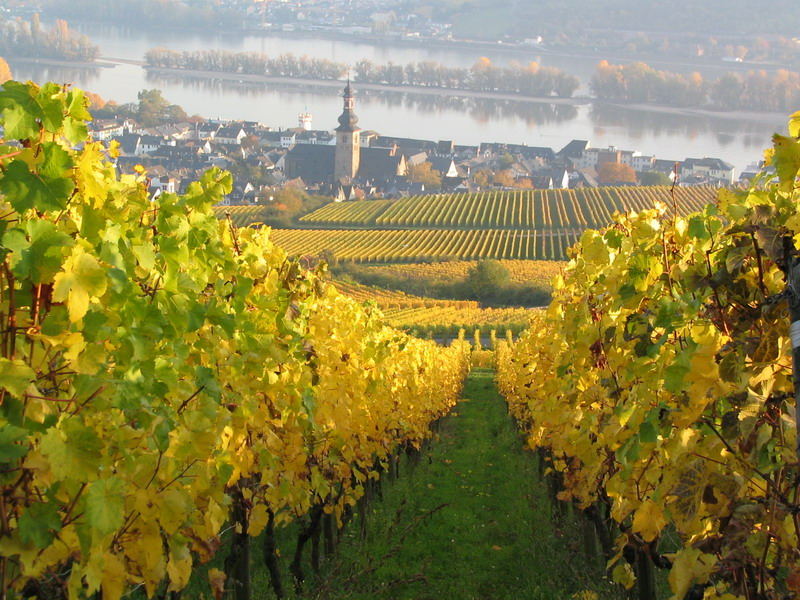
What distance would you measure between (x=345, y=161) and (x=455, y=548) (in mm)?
109606

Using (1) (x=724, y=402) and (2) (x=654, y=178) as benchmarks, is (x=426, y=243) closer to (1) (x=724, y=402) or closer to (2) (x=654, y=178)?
(2) (x=654, y=178)

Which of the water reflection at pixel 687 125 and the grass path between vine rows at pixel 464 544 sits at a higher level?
the grass path between vine rows at pixel 464 544

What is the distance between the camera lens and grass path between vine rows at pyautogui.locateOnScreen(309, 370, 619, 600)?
23.4 ft

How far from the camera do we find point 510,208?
279ft

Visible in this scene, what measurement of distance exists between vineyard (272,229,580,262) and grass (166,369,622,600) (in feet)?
174

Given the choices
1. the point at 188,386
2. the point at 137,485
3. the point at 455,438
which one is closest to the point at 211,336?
the point at 188,386

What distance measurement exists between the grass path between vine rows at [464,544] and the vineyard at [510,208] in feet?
214

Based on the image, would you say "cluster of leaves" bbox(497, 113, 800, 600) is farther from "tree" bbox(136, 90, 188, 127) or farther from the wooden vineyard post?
"tree" bbox(136, 90, 188, 127)

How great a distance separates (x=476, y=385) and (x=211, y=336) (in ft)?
76.0

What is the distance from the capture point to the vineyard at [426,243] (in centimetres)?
6688

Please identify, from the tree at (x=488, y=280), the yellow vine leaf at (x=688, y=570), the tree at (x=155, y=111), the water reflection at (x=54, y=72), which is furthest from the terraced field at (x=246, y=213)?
the water reflection at (x=54, y=72)

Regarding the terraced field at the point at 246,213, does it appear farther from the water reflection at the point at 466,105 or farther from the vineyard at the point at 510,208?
the water reflection at the point at 466,105

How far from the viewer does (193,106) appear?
167500mm

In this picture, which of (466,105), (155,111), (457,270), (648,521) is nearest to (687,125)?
(466,105)
